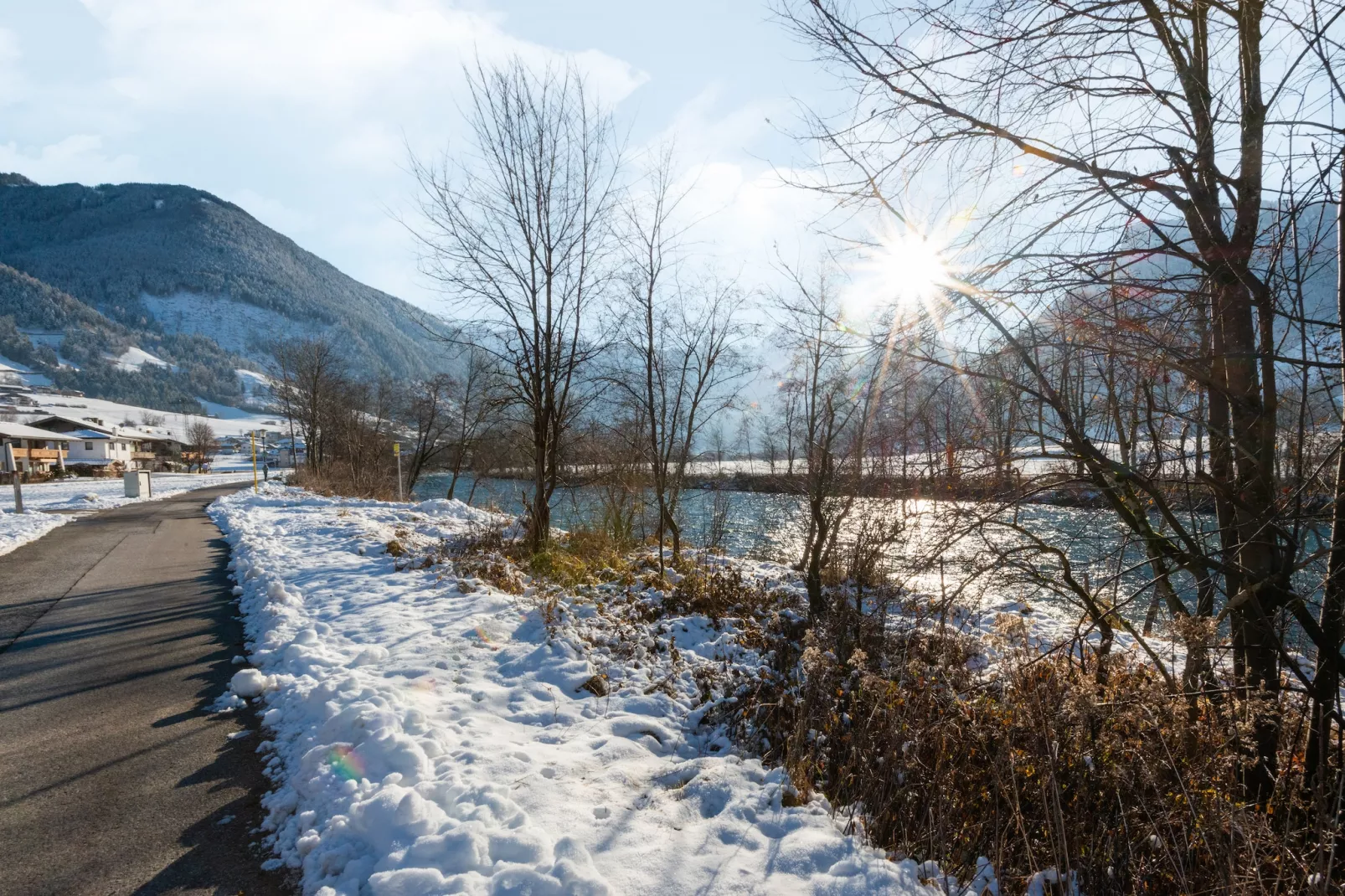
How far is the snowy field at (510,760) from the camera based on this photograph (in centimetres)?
286

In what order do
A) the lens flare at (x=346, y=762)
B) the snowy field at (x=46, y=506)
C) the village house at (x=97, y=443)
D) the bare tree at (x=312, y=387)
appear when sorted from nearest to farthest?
the lens flare at (x=346, y=762) < the snowy field at (x=46, y=506) < the bare tree at (x=312, y=387) < the village house at (x=97, y=443)

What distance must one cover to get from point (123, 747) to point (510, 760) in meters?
2.58

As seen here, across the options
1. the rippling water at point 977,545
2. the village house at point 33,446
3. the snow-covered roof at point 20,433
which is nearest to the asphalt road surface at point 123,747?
the rippling water at point 977,545

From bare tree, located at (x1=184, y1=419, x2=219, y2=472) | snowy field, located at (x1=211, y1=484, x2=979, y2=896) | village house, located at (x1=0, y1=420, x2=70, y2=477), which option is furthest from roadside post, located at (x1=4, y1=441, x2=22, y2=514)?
bare tree, located at (x1=184, y1=419, x2=219, y2=472)

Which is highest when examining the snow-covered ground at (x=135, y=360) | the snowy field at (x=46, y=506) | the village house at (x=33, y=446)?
the snow-covered ground at (x=135, y=360)

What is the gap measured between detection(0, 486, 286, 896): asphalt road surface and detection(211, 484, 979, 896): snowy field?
23cm

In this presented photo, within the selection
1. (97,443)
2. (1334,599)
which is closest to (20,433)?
(97,443)

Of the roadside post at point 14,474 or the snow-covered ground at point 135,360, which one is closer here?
the roadside post at point 14,474

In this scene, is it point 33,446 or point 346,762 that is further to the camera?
point 33,446

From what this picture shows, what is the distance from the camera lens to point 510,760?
3873 mm

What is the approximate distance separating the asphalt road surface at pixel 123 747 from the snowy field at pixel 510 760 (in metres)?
0.23

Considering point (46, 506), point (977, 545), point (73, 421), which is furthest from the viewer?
point (73, 421)

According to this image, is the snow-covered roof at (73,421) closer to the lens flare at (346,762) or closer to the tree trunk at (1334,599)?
the lens flare at (346,762)

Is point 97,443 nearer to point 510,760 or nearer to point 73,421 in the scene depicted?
point 73,421
